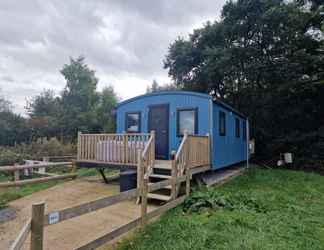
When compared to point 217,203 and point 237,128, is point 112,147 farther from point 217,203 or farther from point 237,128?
point 237,128

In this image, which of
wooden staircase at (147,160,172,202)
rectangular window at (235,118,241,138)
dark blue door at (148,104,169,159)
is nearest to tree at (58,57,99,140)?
dark blue door at (148,104,169,159)

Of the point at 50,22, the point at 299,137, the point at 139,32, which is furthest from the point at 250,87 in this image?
the point at 50,22

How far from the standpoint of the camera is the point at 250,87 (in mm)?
14375

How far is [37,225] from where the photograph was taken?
6.71ft

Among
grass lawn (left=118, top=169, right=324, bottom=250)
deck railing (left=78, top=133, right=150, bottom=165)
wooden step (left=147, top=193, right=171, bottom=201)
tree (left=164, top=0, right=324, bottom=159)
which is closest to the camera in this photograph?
grass lawn (left=118, top=169, right=324, bottom=250)

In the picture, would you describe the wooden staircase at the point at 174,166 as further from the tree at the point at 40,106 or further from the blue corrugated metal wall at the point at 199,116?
the tree at the point at 40,106

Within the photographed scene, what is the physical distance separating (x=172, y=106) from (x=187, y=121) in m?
0.78

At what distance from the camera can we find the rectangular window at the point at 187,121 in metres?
7.58

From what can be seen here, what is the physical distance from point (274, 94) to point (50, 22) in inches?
490

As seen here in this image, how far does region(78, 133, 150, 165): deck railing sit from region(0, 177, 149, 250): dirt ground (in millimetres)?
1076

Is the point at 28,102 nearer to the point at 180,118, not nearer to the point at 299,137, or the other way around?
the point at 180,118

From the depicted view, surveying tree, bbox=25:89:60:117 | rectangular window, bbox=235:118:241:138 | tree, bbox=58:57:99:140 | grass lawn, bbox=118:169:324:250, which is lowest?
grass lawn, bbox=118:169:324:250

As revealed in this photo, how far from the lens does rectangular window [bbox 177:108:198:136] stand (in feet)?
24.9

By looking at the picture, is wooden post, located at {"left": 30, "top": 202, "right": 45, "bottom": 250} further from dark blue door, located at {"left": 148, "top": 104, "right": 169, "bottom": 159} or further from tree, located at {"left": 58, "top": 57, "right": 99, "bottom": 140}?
tree, located at {"left": 58, "top": 57, "right": 99, "bottom": 140}
